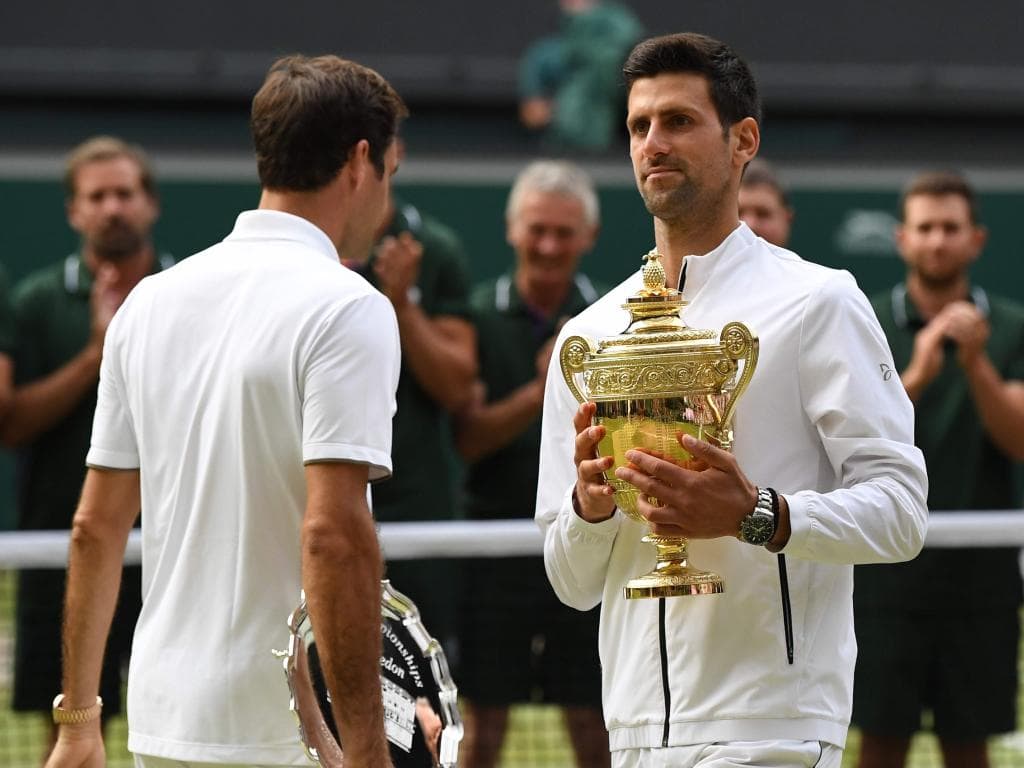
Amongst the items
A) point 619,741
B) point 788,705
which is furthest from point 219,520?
point 788,705

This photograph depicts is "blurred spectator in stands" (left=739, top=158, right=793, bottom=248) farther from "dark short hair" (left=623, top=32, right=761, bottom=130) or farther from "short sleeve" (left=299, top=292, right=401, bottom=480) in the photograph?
"short sleeve" (left=299, top=292, right=401, bottom=480)

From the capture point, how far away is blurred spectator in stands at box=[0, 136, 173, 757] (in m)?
5.43

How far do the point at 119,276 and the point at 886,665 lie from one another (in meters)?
2.81

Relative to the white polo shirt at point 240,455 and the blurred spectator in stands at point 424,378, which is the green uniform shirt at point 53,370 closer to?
the blurred spectator in stands at point 424,378

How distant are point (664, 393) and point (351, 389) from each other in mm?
513

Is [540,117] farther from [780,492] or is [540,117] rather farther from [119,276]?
[780,492]

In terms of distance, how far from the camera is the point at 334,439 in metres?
2.78

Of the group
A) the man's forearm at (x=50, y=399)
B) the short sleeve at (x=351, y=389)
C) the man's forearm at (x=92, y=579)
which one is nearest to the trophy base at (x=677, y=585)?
the short sleeve at (x=351, y=389)

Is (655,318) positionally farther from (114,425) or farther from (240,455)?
(114,425)

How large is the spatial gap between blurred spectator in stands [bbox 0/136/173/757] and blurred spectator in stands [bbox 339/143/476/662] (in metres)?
0.84

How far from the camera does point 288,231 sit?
10.1 ft

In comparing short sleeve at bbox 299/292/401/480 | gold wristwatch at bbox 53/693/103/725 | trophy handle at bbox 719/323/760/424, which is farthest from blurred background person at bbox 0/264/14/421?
trophy handle at bbox 719/323/760/424

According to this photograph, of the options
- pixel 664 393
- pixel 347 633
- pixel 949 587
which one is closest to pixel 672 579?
pixel 664 393

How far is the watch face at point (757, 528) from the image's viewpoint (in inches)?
107
